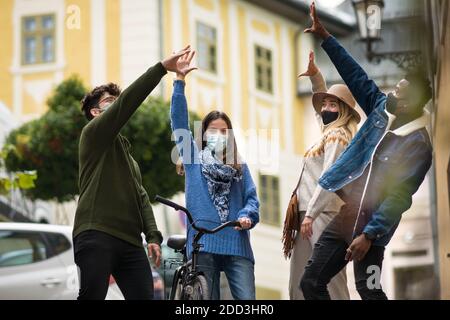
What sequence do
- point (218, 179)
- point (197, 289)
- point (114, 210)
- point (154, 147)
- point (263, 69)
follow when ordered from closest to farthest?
point (197, 289)
point (114, 210)
point (218, 179)
point (154, 147)
point (263, 69)

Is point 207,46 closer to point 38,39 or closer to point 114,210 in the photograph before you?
point 38,39

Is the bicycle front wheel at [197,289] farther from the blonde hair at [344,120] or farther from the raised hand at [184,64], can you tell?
the blonde hair at [344,120]

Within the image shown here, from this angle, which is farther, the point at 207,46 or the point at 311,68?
the point at 207,46

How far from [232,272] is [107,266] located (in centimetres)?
68

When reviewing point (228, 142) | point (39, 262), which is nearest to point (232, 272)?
point (228, 142)

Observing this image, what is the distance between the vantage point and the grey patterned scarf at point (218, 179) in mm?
7242

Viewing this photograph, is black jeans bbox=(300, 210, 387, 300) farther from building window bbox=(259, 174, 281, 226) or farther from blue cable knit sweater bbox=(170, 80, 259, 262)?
building window bbox=(259, 174, 281, 226)

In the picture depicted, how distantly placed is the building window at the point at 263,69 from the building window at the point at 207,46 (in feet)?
5.24

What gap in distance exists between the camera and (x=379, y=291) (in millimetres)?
6867

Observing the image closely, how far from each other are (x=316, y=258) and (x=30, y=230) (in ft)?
17.2

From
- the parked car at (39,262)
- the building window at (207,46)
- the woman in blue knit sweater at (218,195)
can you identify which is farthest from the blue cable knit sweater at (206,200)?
the building window at (207,46)

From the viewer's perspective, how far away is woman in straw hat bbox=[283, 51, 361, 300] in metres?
7.26

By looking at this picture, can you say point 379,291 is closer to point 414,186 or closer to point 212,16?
point 414,186

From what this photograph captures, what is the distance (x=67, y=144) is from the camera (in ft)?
73.8
